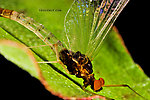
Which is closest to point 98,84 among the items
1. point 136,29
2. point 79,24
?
point 136,29

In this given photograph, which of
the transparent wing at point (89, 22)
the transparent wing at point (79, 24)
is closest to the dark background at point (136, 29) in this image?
the transparent wing at point (89, 22)

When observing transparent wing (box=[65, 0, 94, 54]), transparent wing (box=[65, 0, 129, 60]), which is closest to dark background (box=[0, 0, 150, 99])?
transparent wing (box=[65, 0, 129, 60])

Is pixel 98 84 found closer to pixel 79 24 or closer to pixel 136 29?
pixel 136 29

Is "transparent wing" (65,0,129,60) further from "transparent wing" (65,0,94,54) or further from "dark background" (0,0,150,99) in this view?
"dark background" (0,0,150,99)

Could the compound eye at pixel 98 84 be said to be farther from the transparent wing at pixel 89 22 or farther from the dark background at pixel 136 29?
the dark background at pixel 136 29

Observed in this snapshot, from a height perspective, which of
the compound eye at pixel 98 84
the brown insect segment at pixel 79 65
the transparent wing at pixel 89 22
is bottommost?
the compound eye at pixel 98 84

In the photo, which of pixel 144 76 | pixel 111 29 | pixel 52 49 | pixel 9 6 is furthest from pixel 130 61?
pixel 9 6
